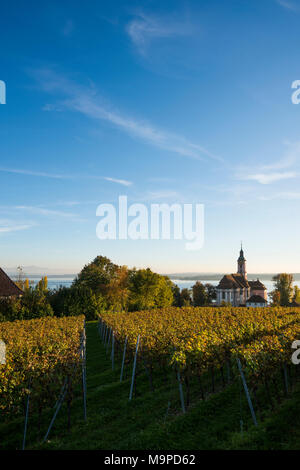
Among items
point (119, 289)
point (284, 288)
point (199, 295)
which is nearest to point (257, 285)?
point (284, 288)

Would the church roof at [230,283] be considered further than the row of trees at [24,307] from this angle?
Yes

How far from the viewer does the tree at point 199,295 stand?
85.1 m

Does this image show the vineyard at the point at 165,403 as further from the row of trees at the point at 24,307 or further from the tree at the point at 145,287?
the tree at the point at 145,287

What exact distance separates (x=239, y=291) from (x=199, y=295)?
1690 cm

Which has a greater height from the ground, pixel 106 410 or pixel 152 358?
pixel 152 358

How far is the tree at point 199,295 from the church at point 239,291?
5044 millimetres

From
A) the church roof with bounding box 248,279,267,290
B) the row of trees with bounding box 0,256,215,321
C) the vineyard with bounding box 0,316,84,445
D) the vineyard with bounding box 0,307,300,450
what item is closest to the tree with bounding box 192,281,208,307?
the row of trees with bounding box 0,256,215,321

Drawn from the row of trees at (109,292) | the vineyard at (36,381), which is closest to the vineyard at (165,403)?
the vineyard at (36,381)

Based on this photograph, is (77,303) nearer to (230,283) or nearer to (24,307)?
(24,307)
